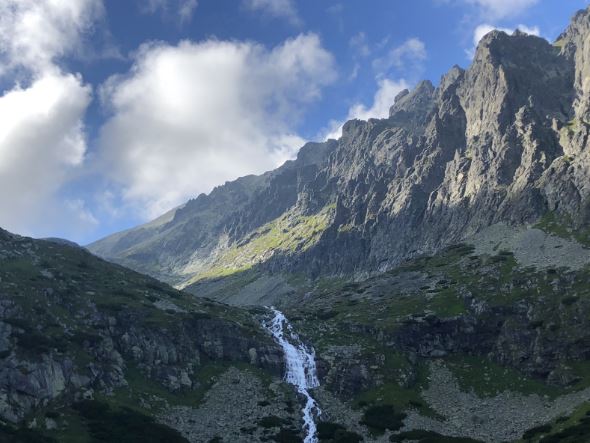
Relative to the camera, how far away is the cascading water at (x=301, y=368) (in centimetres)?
8906

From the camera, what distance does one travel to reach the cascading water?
89062 mm

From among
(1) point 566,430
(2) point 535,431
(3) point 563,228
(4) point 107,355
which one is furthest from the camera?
(3) point 563,228

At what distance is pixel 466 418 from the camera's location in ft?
283

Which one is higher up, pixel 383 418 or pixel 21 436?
pixel 21 436

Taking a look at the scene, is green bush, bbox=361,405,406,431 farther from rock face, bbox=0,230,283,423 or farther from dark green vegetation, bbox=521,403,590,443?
rock face, bbox=0,230,283,423

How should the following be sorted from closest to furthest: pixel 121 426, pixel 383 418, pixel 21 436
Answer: pixel 21 436 < pixel 121 426 < pixel 383 418

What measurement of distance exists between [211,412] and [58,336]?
30070 mm

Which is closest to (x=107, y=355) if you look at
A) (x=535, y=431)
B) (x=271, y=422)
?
(x=271, y=422)

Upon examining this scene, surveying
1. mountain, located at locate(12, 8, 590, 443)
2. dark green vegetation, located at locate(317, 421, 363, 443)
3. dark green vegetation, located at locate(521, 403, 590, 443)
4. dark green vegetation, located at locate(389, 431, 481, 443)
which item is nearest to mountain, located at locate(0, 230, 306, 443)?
mountain, located at locate(12, 8, 590, 443)

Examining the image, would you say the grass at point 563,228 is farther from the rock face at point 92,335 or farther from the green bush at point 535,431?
the rock face at point 92,335

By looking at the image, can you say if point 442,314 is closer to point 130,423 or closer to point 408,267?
point 408,267

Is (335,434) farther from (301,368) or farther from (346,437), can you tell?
(301,368)

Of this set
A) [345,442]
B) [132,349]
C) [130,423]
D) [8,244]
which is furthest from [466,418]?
[8,244]

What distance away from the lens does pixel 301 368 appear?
352ft
